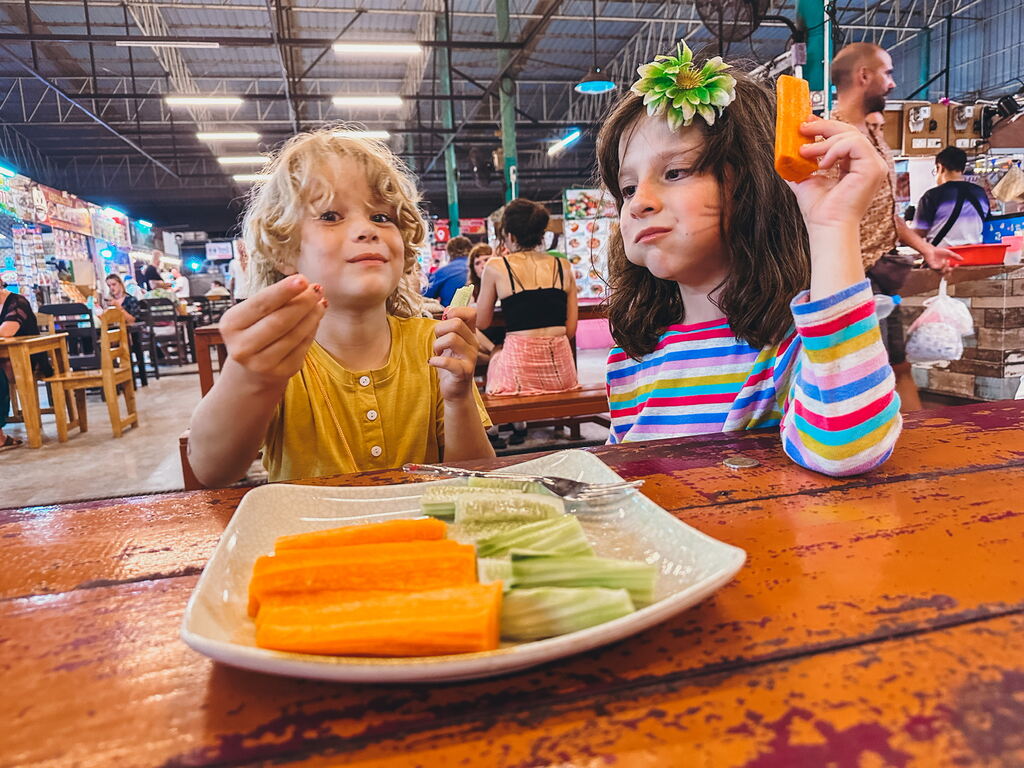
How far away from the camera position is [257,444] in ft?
3.63

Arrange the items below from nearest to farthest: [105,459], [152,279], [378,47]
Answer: [105,459] < [378,47] < [152,279]

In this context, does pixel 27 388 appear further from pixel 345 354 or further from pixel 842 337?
pixel 842 337

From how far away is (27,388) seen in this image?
5.09 metres

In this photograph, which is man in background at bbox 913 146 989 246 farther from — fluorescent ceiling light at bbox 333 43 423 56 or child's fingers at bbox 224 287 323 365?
fluorescent ceiling light at bbox 333 43 423 56

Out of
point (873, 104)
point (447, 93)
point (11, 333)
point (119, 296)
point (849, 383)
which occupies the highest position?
point (447, 93)

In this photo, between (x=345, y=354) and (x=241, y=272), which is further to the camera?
(x=241, y=272)

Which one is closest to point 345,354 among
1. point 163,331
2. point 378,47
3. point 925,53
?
point 378,47

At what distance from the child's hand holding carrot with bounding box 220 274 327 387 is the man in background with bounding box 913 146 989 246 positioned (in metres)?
4.03

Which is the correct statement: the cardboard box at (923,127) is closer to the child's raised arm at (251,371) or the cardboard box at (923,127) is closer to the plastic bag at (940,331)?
the plastic bag at (940,331)

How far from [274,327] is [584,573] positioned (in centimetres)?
58

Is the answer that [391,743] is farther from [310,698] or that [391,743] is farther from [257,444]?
[257,444]

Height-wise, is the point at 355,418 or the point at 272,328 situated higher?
the point at 272,328

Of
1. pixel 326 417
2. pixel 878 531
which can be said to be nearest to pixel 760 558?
pixel 878 531

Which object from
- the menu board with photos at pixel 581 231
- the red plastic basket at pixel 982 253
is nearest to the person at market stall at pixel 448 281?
the red plastic basket at pixel 982 253
